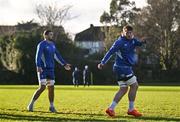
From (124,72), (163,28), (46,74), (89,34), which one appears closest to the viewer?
(124,72)

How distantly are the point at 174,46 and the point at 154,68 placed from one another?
466 centimetres

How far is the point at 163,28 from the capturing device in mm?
78062

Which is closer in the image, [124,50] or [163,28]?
[124,50]

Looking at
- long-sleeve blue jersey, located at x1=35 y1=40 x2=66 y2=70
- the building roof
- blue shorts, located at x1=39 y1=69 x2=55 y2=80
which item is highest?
the building roof

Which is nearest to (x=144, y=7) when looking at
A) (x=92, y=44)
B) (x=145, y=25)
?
(x=145, y=25)

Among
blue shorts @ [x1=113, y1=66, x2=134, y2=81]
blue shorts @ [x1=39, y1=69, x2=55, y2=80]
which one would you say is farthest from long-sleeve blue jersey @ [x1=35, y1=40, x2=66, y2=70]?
blue shorts @ [x1=113, y1=66, x2=134, y2=81]

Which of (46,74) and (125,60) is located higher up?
(125,60)

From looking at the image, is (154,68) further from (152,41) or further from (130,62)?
(130,62)

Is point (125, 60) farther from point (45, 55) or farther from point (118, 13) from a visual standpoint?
point (118, 13)

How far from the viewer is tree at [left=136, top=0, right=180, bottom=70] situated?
7794 centimetres

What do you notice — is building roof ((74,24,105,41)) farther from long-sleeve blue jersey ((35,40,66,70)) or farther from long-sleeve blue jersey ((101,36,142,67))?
long-sleeve blue jersey ((101,36,142,67))

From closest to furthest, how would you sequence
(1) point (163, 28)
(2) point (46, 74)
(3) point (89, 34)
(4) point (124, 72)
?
(4) point (124, 72)
(2) point (46, 74)
(1) point (163, 28)
(3) point (89, 34)

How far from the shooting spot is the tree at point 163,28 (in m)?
77.9

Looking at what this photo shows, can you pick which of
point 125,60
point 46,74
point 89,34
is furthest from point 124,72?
point 89,34
